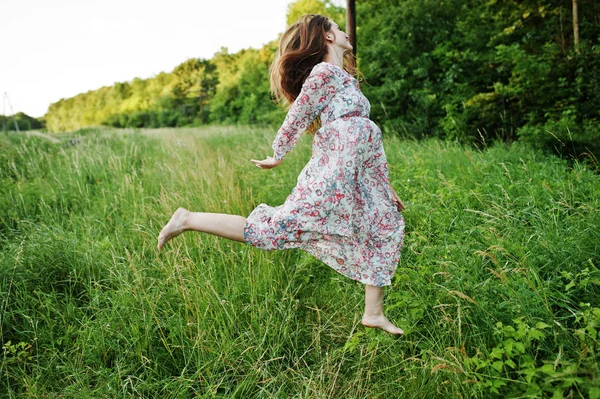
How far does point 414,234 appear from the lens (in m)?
3.20

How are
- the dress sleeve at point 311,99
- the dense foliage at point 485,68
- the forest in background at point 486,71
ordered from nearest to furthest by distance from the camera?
the dress sleeve at point 311,99 → the forest in background at point 486,71 → the dense foliage at point 485,68

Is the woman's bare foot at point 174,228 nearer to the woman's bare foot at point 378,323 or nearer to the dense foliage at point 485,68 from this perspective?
the woman's bare foot at point 378,323

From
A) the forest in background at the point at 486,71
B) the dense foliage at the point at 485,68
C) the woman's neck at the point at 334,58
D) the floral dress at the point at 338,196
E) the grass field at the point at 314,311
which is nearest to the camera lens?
the grass field at the point at 314,311

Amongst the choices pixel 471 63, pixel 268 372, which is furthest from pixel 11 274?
pixel 471 63

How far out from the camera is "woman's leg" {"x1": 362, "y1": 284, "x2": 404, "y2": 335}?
2221 millimetres

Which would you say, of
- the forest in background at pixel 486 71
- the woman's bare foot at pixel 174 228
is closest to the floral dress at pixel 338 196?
the woman's bare foot at pixel 174 228

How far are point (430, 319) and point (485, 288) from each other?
36 centimetres

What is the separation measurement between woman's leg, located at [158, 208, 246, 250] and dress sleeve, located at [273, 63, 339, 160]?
45cm

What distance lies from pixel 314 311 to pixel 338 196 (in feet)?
3.42

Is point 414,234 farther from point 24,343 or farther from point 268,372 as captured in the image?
point 24,343

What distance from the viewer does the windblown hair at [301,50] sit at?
8.04 ft

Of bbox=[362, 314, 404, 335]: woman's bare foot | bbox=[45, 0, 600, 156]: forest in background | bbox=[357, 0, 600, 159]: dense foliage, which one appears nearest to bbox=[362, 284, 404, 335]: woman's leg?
bbox=[362, 314, 404, 335]: woman's bare foot

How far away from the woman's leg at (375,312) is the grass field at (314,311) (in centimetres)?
9

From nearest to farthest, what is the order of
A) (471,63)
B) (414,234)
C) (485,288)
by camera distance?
(485,288), (414,234), (471,63)
